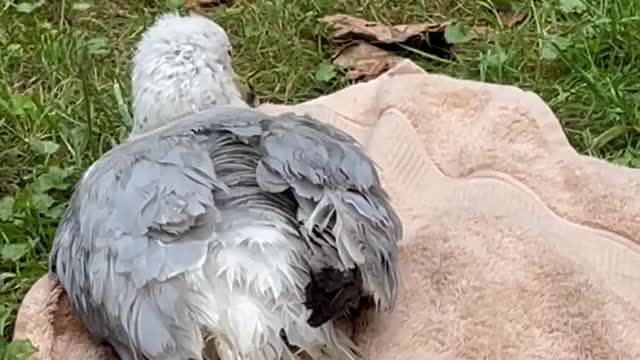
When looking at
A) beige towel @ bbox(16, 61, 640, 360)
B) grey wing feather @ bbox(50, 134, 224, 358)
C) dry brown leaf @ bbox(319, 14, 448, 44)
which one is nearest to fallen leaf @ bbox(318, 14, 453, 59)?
dry brown leaf @ bbox(319, 14, 448, 44)

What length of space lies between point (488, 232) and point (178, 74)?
24.3 inches

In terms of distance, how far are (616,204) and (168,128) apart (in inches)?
31.5

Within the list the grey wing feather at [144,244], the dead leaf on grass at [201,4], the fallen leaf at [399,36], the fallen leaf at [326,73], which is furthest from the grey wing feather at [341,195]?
the dead leaf on grass at [201,4]

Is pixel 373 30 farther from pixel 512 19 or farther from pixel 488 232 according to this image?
pixel 488 232

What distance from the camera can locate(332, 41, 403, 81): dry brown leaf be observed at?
11.3 ft

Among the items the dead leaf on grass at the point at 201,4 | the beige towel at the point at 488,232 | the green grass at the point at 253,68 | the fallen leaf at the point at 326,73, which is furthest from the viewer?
the dead leaf on grass at the point at 201,4

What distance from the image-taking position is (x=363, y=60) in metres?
3.48

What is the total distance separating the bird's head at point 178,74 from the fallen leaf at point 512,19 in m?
0.95

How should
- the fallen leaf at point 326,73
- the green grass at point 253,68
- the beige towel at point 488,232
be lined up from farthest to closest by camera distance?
the fallen leaf at point 326,73 < the green grass at point 253,68 < the beige towel at point 488,232

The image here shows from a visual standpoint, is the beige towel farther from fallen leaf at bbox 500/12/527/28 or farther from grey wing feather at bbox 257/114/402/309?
fallen leaf at bbox 500/12/527/28

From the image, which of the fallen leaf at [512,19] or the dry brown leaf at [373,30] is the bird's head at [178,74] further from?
the fallen leaf at [512,19]

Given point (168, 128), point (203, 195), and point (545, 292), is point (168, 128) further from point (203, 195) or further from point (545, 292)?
point (545, 292)

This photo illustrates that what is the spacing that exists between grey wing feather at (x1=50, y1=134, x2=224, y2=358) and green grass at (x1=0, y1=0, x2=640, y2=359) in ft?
1.47

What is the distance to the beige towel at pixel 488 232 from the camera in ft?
8.21
